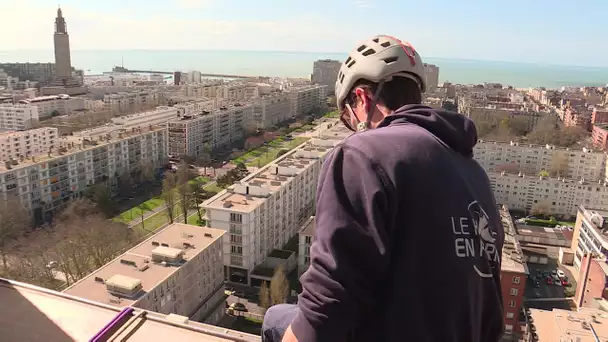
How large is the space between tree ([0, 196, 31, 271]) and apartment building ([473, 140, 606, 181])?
8.90 m

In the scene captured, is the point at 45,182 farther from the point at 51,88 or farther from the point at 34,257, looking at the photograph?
the point at 51,88

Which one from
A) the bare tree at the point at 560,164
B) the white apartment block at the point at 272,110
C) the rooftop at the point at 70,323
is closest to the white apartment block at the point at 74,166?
the white apartment block at the point at 272,110

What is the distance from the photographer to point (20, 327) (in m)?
0.98

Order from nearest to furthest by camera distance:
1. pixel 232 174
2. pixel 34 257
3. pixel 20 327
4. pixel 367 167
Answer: pixel 367 167 → pixel 20 327 → pixel 34 257 → pixel 232 174

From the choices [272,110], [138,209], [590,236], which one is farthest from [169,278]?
[272,110]

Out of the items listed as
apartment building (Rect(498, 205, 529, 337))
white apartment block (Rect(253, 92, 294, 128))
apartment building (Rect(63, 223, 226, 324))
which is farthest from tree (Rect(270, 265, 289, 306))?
white apartment block (Rect(253, 92, 294, 128))

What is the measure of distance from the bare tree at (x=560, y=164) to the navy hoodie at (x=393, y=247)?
466 inches

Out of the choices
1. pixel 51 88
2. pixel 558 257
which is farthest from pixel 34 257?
pixel 51 88

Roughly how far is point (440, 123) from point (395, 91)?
66 millimetres

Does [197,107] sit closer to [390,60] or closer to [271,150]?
[271,150]

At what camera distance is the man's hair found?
511mm

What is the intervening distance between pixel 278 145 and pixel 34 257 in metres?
8.69

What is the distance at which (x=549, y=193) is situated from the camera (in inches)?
375

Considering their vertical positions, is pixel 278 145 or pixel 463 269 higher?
pixel 463 269
